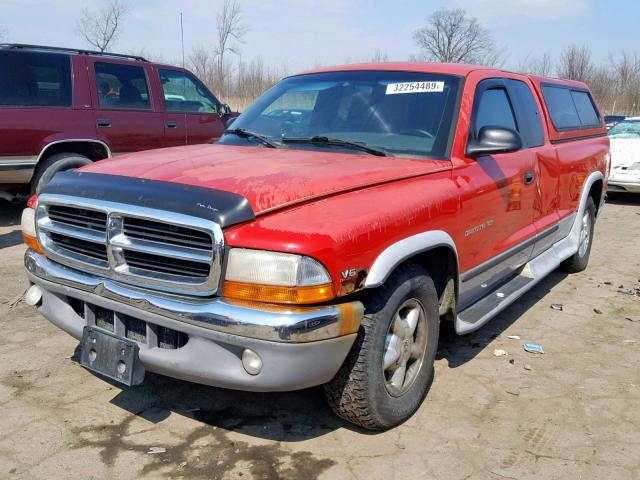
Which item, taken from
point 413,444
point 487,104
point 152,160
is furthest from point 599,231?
point 152,160

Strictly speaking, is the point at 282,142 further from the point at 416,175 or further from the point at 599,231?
the point at 599,231

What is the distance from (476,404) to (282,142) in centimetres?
197

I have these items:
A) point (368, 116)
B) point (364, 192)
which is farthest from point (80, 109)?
point (364, 192)

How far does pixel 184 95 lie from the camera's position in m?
8.83

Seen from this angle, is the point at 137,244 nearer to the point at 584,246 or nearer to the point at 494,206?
the point at 494,206

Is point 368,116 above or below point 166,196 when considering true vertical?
above

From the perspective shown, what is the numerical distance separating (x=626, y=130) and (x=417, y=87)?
9.10 meters

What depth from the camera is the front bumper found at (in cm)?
244

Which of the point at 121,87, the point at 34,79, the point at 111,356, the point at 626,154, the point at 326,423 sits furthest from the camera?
the point at 626,154

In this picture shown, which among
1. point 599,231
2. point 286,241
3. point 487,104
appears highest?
point 487,104

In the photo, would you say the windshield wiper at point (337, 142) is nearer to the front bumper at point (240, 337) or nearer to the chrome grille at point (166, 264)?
the front bumper at point (240, 337)

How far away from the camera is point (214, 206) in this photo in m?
2.49

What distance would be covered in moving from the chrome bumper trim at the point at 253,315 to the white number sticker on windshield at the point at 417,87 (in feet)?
5.75

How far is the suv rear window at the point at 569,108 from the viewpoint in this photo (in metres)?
5.18
